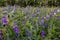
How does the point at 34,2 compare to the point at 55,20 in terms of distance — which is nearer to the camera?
the point at 55,20

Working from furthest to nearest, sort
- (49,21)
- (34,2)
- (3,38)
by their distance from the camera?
1. (34,2)
2. (49,21)
3. (3,38)

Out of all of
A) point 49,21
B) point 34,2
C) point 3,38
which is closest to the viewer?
point 3,38

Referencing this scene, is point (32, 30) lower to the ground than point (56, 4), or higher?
higher

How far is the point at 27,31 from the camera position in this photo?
294 centimetres

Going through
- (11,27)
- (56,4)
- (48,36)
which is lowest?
(56,4)

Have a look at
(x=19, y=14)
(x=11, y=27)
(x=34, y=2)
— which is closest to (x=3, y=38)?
(x=11, y=27)

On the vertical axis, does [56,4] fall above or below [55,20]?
below

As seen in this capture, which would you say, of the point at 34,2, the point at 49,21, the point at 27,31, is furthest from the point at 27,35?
the point at 34,2

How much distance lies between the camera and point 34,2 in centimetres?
646

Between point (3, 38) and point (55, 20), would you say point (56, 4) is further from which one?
point (3, 38)

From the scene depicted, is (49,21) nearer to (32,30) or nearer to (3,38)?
(32,30)

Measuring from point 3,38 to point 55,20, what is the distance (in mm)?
846

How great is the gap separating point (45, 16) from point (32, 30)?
0.45 m

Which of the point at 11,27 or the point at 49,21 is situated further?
the point at 49,21
